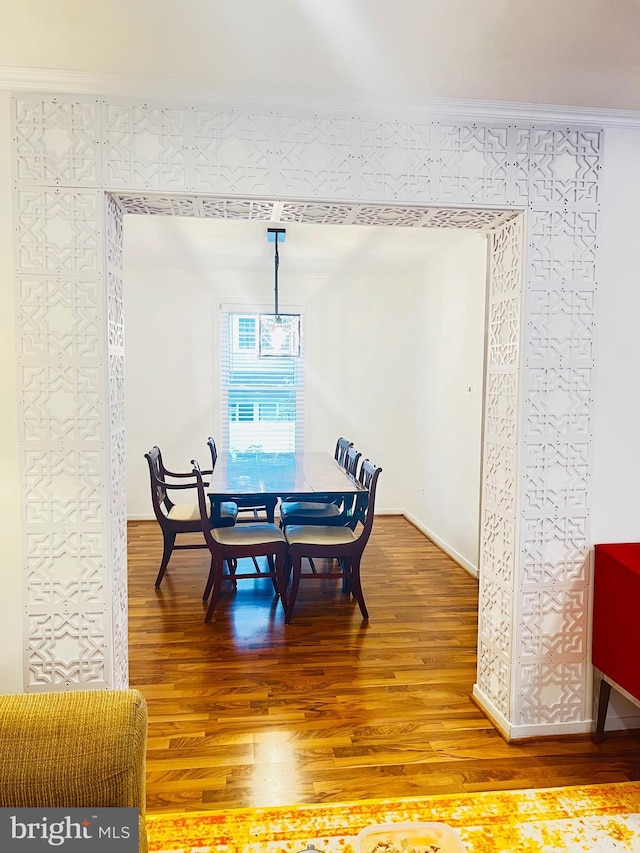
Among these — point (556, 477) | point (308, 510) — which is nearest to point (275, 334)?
point (308, 510)

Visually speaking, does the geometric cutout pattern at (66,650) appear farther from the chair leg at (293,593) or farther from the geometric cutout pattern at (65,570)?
the chair leg at (293,593)

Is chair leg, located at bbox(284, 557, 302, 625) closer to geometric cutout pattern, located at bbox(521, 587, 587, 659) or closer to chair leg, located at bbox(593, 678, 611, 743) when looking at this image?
geometric cutout pattern, located at bbox(521, 587, 587, 659)

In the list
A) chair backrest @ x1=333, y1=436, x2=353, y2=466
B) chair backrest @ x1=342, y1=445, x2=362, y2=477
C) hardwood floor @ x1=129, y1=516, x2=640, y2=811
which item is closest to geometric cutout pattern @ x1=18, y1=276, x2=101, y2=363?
hardwood floor @ x1=129, y1=516, x2=640, y2=811

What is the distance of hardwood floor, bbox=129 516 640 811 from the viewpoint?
234 cm

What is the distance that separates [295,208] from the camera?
8.17 feet

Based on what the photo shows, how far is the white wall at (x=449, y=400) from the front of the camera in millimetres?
4793

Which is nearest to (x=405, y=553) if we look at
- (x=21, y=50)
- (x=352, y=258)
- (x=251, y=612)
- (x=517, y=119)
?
(x=251, y=612)

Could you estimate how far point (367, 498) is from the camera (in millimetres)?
4047

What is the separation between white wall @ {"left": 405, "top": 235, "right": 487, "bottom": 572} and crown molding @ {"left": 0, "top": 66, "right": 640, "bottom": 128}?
217 centimetres

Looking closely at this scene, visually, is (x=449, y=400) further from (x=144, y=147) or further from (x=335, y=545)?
(x=144, y=147)

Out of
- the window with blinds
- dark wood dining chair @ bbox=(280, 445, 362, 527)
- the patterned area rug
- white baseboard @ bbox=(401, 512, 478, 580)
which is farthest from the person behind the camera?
the window with blinds

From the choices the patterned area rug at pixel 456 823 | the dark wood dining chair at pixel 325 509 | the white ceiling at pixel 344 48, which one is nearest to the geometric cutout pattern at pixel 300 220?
the white ceiling at pixel 344 48

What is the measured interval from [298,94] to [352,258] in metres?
3.44

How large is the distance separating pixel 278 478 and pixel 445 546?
1.89 meters
